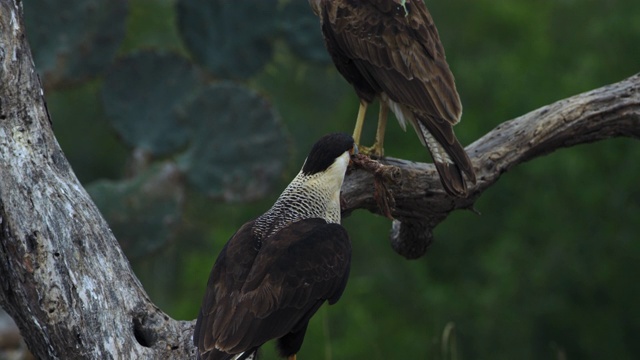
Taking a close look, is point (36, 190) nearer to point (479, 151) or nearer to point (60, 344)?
point (60, 344)

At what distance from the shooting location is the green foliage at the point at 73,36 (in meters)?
8.11

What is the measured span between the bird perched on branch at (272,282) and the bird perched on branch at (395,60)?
83 centimetres

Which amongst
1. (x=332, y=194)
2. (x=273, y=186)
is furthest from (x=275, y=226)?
(x=273, y=186)

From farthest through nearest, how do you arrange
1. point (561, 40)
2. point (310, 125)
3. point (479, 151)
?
point (561, 40) → point (310, 125) → point (479, 151)

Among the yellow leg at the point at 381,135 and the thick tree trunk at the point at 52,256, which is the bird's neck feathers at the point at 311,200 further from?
the yellow leg at the point at 381,135

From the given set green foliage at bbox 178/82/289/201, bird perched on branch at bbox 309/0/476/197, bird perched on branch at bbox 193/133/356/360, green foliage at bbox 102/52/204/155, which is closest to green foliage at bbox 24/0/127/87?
green foliage at bbox 102/52/204/155

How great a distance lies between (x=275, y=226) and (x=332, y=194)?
0.31m

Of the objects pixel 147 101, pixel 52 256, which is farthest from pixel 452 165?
pixel 147 101

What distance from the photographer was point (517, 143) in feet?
15.3

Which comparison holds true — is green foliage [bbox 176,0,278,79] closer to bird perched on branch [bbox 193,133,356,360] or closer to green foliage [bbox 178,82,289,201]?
green foliage [bbox 178,82,289,201]

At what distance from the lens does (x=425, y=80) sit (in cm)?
480

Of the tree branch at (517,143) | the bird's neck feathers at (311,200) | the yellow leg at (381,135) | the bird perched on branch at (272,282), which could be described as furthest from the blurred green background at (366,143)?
the bird perched on branch at (272,282)

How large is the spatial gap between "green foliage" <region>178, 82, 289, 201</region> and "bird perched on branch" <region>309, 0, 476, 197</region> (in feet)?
9.65

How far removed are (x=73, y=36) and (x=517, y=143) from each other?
14.5 ft
